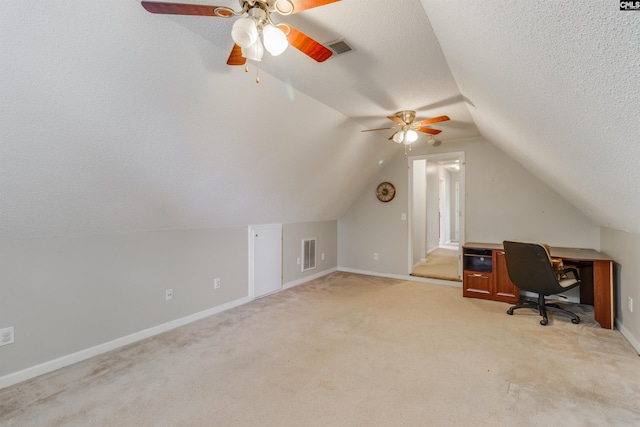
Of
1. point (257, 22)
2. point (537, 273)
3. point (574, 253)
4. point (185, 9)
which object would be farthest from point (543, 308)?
point (185, 9)

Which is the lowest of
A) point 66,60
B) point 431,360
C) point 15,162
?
point 431,360

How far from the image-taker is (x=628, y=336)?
2.74 meters

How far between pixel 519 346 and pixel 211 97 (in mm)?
3472

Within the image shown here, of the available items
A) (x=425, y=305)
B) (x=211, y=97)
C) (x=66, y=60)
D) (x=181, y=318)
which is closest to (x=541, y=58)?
(x=211, y=97)

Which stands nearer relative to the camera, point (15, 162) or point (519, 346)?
point (15, 162)

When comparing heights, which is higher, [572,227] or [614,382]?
[572,227]

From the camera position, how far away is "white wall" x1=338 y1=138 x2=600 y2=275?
4102 mm

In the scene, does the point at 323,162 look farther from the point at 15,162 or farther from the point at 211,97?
the point at 15,162

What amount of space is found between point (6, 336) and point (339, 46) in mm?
3227

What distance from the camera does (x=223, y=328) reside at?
3.10m

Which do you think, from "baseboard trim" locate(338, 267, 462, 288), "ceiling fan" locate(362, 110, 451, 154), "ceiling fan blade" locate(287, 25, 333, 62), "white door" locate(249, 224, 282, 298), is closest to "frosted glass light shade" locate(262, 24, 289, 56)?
"ceiling fan blade" locate(287, 25, 333, 62)

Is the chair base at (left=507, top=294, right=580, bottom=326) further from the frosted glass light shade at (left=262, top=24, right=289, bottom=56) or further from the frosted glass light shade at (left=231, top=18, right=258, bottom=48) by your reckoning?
the frosted glass light shade at (left=231, top=18, right=258, bottom=48)

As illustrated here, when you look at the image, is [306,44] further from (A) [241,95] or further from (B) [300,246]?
(B) [300,246]

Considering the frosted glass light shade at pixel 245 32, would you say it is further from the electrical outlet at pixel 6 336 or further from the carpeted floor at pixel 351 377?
the electrical outlet at pixel 6 336
